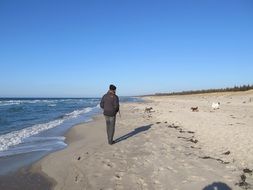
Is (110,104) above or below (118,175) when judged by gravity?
above

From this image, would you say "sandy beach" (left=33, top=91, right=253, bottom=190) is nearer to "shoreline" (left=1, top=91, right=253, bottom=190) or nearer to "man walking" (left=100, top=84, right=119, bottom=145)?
"shoreline" (left=1, top=91, right=253, bottom=190)

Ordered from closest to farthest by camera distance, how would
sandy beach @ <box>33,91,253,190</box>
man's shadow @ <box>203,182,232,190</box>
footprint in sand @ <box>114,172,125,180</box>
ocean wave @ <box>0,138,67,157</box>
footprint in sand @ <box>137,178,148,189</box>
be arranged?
1. man's shadow @ <box>203,182,232,190</box>
2. footprint in sand @ <box>137,178,148,189</box>
3. sandy beach @ <box>33,91,253,190</box>
4. footprint in sand @ <box>114,172,125,180</box>
5. ocean wave @ <box>0,138,67,157</box>

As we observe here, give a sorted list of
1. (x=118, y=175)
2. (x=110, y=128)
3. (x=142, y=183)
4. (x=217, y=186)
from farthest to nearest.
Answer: (x=110, y=128) < (x=118, y=175) < (x=142, y=183) < (x=217, y=186)

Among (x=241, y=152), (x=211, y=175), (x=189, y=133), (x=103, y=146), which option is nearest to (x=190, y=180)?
(x=211, y=175)

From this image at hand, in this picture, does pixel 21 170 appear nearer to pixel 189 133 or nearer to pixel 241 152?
pixel 241 152

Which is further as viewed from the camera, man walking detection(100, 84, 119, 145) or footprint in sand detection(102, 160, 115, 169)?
man walking detection(100, 84, 119, 145)

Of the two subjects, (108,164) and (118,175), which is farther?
(108,164)

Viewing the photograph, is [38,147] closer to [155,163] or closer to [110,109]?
[110,109]

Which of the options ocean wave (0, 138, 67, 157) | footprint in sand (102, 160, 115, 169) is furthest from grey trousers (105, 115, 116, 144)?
footprint in sand (102, 160, 115, 169)

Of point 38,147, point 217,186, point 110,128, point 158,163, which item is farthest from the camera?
point 38,147

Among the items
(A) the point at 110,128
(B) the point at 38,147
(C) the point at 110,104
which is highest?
(C) the point at 110,104

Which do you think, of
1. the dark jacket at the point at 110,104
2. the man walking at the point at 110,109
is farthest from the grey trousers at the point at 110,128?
the dark jacket at the point at 110,104

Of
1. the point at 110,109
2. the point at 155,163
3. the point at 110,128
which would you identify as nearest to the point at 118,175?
the point at 155,163

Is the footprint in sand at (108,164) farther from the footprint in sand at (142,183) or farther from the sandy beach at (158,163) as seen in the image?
the footprint in sand at (142,183)
